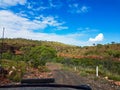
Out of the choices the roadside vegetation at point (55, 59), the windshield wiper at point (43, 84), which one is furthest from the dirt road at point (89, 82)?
the windshield wiper at point (43, 84)

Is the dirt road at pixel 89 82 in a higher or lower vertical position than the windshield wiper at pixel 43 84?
lower

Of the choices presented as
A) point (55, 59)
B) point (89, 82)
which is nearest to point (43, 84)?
point (89, 82)

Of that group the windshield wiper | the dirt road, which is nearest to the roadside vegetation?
the dirt road

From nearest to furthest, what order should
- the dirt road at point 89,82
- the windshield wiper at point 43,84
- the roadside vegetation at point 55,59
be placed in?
the windshield wiper at point 43,84, the dirt road at point 89,82, the roadside vegetation at point 55,59

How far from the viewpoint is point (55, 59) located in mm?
95562

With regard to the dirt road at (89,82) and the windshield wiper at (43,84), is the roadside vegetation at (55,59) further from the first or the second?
the windshield wiper at (43,84)

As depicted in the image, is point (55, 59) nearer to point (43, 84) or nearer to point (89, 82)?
point (89, 82)

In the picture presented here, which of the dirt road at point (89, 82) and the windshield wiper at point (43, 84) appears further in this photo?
the dirt road at point (89, 82)

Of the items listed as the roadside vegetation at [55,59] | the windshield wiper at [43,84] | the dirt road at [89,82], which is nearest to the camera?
the windshield wiper at [43,84]

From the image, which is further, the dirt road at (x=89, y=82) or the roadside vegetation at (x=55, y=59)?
the roadside vegetation at (x=55, y=59)

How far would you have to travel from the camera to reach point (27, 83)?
11.4ft

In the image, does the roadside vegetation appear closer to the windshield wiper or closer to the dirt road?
the dirt road

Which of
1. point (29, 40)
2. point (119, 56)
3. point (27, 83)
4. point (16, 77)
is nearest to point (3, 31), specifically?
point (16, 77)

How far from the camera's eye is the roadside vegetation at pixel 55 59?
31706 millimetres
